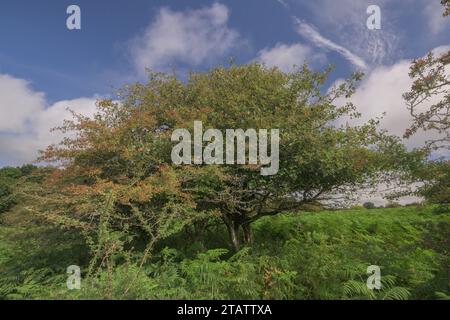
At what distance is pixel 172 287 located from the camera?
6789mm

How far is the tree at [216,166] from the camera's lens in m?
9.44

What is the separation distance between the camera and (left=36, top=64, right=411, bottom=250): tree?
944 cm

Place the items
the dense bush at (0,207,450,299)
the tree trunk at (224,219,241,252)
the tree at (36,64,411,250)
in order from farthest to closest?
the tree trunk at (224,219,241,252), the tree at (36,64,411,250), the dense bush at (0,207,450,299)

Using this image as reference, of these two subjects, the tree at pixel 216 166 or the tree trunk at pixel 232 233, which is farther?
the tree trunk at pixel 232 233

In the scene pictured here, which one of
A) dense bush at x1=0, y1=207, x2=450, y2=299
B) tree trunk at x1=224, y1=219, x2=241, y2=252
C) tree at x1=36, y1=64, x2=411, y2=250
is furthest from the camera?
tree trunk at x1=224, y1=219, x2=241, y2=252

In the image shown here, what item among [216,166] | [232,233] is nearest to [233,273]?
[216,166]

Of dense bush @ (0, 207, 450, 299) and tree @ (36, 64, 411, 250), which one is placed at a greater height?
tree @ (36, 64, 411, 250)

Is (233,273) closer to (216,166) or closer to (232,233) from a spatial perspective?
(216,166)

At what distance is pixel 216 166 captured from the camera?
9.34m

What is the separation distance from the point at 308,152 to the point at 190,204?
3.43 m

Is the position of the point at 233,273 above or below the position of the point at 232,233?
below

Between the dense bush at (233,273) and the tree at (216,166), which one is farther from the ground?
the tree at (216,166)

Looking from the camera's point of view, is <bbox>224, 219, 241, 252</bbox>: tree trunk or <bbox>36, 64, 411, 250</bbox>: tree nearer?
<bbox>36, 64, 411, 250</bbox>: tree
